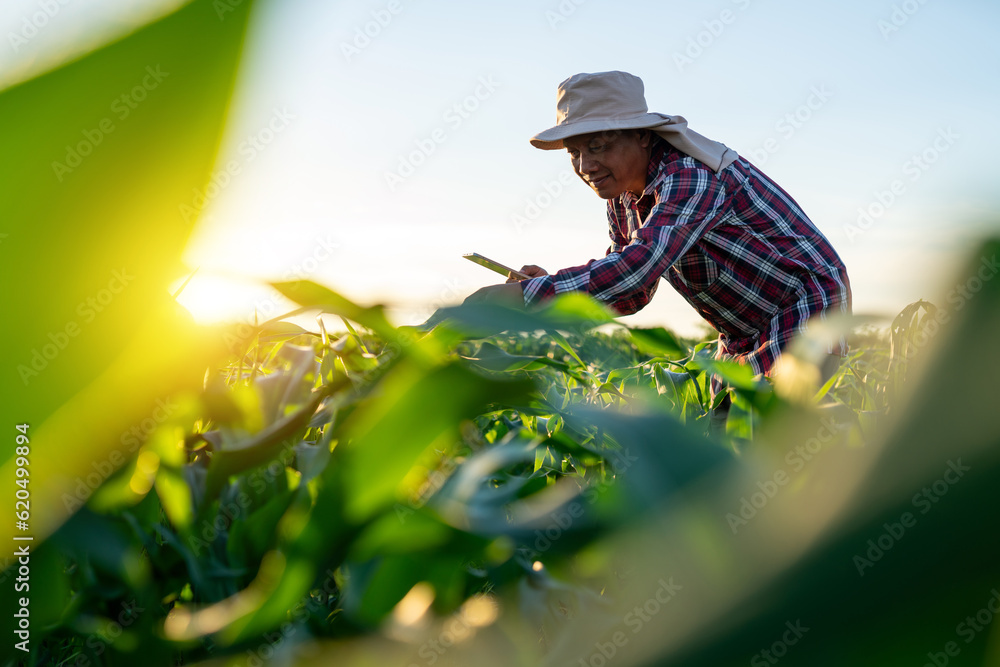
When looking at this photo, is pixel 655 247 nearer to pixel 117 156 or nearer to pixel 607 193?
pixel 607 193

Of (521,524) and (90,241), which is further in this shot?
(521,524)

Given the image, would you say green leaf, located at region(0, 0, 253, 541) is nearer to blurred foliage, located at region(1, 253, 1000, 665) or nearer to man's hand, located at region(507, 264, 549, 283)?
blurred foliage, located at region(1, 253, 1000, 665)

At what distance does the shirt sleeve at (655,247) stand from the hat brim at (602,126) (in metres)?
0.17

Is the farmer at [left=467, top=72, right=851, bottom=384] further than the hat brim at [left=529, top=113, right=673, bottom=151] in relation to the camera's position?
No

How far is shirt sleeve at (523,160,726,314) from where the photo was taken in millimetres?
1839

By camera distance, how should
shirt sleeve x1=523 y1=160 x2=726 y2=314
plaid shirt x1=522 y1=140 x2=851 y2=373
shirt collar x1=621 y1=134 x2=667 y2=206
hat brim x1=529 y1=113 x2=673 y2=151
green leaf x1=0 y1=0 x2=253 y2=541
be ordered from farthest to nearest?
shirt collar x1=621 y1=134 x2=667 y2=206 < hat brim x1=529 y1=113 x2=673 y2=151 < plaid shirt x1=522 y1=140 x2=851 y2=373 < shirt sleeve x1=523 y1=160 x2=726 y2=314 < green leaf x1=0 y1=0 x2=253 y2=541

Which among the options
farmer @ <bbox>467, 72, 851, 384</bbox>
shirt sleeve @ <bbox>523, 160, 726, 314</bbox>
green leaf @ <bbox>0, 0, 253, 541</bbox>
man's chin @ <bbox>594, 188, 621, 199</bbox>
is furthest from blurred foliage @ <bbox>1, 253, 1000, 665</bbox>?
man's chin @ <bbox>594, 188, 621, 199</bbox>

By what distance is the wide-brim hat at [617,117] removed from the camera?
2.24m

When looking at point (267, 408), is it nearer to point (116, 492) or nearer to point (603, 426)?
point (116, 492)

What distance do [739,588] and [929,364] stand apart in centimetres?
8

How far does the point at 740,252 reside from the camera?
2211mm

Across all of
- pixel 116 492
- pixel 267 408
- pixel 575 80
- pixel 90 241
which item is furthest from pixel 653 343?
pixel 575 80

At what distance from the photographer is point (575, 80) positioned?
95.3 inches

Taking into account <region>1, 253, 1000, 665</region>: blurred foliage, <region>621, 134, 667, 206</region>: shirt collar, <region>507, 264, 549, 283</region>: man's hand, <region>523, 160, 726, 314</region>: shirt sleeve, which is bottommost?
<region>1, 253, 1000, 665</region>: blurred foliage
